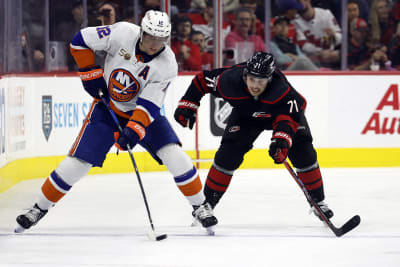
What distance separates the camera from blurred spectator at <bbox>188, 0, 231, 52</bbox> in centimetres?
767

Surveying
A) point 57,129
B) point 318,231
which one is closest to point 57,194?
point 318,231

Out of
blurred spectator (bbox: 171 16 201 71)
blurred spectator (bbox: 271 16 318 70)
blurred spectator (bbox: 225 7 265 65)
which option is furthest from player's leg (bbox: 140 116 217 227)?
blurred spectator (bbox: 271 16 318 70)

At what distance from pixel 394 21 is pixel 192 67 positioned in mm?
2055

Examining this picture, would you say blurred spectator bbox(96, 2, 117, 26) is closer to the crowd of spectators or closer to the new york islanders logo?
the crowd of spectators

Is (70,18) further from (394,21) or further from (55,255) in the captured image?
(55,255)

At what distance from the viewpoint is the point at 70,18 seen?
7.16m

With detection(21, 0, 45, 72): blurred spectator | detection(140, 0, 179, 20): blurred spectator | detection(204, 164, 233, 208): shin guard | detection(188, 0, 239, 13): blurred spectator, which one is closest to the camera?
detection(204, 164, 233, 208): shin guard

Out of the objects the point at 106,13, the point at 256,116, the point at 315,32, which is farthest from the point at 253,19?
the point at 256,116

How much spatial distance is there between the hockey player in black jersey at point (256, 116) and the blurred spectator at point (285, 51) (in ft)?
11.0

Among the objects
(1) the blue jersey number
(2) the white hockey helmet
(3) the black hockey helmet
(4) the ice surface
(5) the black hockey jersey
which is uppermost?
(2) the white hockey helmet

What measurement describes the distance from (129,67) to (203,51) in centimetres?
376

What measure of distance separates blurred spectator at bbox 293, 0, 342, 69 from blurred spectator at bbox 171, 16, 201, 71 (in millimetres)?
1022

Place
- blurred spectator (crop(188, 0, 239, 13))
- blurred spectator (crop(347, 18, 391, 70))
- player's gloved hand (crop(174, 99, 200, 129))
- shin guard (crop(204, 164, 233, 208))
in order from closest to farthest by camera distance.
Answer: player's gloved hand (crop(174, 99, 200, 129)) → shin guard (crop(204, 164, 233, 208)) → blurred spectator (crop(188, 0, 239, 13)) → blurred spectator (crop(347, 18, 391, 70))

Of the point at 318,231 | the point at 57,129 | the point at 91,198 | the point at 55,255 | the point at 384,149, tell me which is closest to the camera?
the point at 55,255
